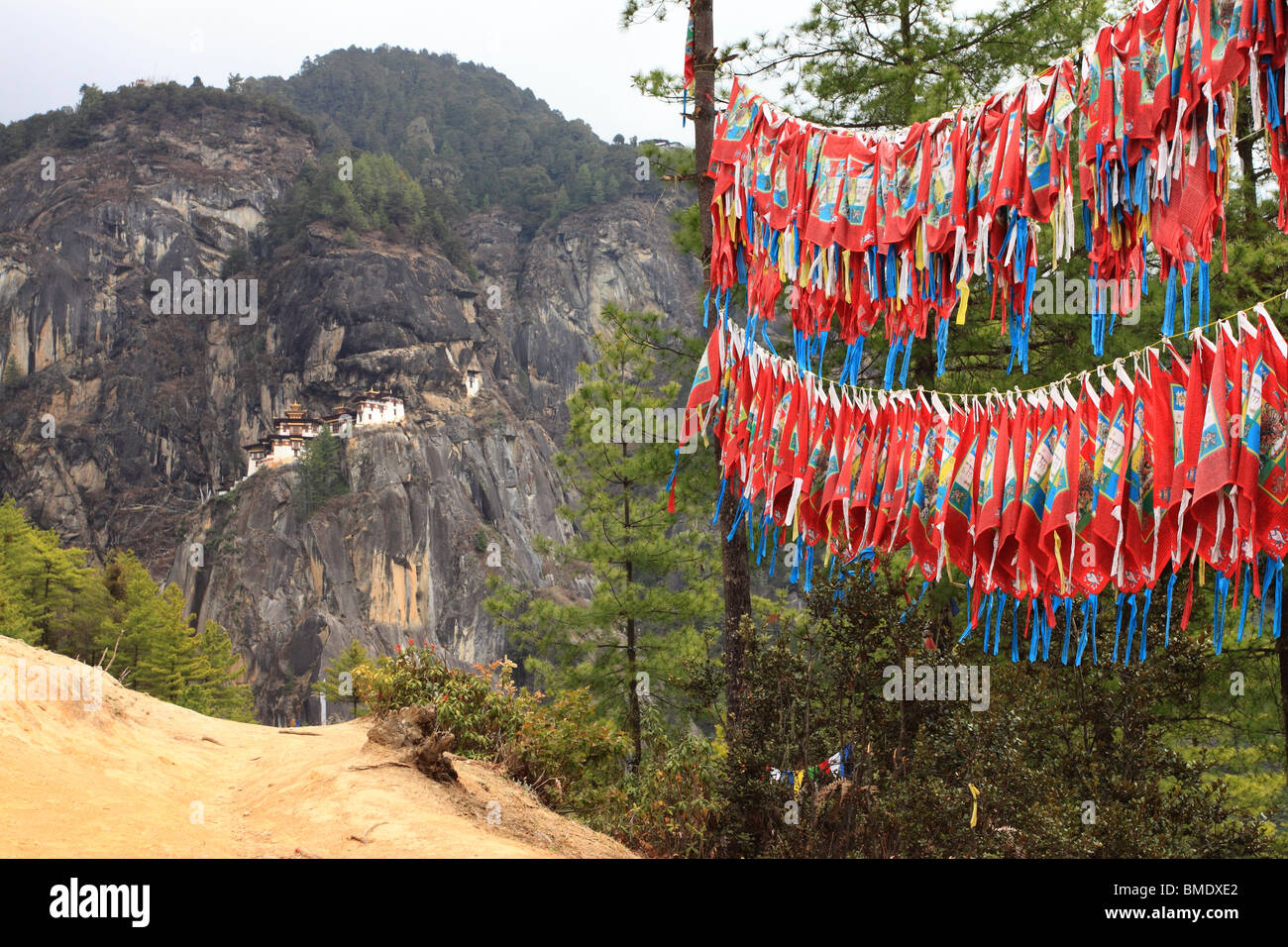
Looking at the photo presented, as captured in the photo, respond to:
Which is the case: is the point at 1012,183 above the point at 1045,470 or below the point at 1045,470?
above

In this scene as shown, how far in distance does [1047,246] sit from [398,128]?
122 m

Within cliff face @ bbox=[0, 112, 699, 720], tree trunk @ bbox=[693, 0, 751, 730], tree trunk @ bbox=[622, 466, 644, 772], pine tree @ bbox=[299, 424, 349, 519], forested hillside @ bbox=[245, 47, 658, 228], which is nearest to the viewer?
tree trunk @ bbox=[693, 0, 751, 730]

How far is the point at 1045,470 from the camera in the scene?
12.7 feet

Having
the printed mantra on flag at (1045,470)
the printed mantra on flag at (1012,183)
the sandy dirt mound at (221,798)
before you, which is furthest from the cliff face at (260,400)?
the printed mantra on flag at (1012,183)

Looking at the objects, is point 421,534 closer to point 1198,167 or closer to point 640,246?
point 640,246

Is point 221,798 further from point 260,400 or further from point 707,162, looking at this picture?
point 260,400

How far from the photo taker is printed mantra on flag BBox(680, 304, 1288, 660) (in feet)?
10.6

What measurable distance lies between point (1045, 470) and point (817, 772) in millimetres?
2724

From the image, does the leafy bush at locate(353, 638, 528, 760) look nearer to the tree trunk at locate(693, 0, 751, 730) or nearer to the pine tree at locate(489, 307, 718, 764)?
the tree trunk at locate(693, 0, 751, 730)

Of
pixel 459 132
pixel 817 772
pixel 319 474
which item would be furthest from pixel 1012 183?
pixel 459 132

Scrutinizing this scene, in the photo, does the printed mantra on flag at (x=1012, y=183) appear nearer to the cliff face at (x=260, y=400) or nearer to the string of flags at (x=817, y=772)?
the string of flags at (x=817, y=772)

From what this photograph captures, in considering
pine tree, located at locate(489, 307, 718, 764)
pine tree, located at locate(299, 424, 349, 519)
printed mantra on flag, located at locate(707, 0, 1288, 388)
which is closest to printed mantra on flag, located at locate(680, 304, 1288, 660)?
printed mantra on flag, located at locate(707, 0, 1288, 388)

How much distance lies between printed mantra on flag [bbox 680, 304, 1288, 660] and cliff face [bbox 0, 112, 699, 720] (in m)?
42.5

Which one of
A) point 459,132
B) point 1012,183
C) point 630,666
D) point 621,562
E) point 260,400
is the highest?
point 459,132
